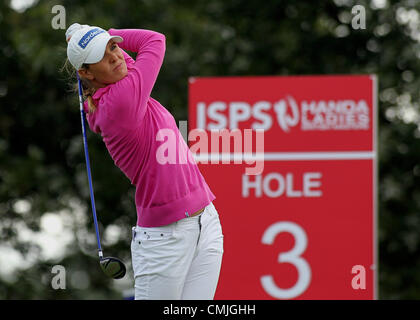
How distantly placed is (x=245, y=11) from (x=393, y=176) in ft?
5.86

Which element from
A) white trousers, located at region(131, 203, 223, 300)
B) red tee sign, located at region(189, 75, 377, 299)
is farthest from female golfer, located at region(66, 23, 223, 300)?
red tee sign, located at region(189, 75, 377, 299)

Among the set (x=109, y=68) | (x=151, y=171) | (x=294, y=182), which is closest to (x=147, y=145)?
(x=151, y=171)

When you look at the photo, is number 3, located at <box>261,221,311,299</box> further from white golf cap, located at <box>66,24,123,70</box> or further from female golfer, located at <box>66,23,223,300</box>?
white golf cap, located at <box>66,24,123,70</box>

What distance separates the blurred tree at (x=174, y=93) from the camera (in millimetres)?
6570

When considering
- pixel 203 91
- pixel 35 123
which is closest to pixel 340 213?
pixel 203 91

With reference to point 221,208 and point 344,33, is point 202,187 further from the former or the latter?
point 344,33

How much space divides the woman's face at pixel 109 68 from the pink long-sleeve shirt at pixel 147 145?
0.03 meters

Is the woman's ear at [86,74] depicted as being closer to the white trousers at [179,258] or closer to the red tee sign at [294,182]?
the white trousers at [179,258]

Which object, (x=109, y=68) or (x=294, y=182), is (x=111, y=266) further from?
(x=294, y=182)

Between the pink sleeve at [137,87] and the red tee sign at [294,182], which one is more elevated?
the pink sleeve at [137,87]

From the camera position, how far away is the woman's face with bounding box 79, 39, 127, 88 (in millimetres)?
2570

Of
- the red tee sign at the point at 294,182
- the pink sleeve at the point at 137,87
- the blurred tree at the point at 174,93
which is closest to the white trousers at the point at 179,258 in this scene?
the pink sleeve at the point at 137,87

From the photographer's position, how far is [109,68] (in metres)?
2.58

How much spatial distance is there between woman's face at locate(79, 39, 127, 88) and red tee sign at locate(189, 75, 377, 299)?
7.17 ft
